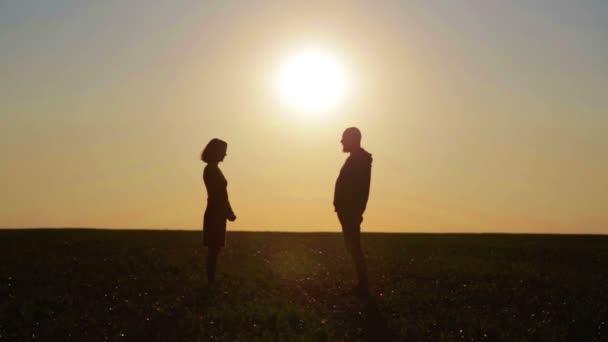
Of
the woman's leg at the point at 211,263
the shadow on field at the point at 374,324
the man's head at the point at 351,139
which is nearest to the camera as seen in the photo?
the shadow on field at the point at 374,324

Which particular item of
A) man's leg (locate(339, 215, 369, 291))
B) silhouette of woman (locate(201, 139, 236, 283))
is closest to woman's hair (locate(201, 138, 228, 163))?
silhouette of woman (locate(201, 139, 236, 283))

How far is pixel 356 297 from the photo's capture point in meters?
15.8

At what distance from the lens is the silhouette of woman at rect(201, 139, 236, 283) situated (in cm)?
1661

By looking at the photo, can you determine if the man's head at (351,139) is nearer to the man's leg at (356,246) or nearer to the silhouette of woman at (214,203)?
the man's leg at (356,246)

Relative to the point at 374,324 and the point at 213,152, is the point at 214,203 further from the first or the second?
the point at 374,324

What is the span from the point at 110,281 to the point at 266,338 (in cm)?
746

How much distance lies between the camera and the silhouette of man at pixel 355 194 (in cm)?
1606

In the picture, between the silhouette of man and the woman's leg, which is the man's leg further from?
the woman's leg

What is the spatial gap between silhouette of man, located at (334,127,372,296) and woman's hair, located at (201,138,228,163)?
270 centimetres

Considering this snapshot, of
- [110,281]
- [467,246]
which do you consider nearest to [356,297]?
[110,281]

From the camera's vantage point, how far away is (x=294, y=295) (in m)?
16.1

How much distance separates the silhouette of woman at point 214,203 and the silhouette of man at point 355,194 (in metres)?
2.64

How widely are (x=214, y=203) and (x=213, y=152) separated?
115 centimetres

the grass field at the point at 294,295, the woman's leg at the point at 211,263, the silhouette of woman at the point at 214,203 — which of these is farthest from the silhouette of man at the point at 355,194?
the woman's leg at the point at 211,263
